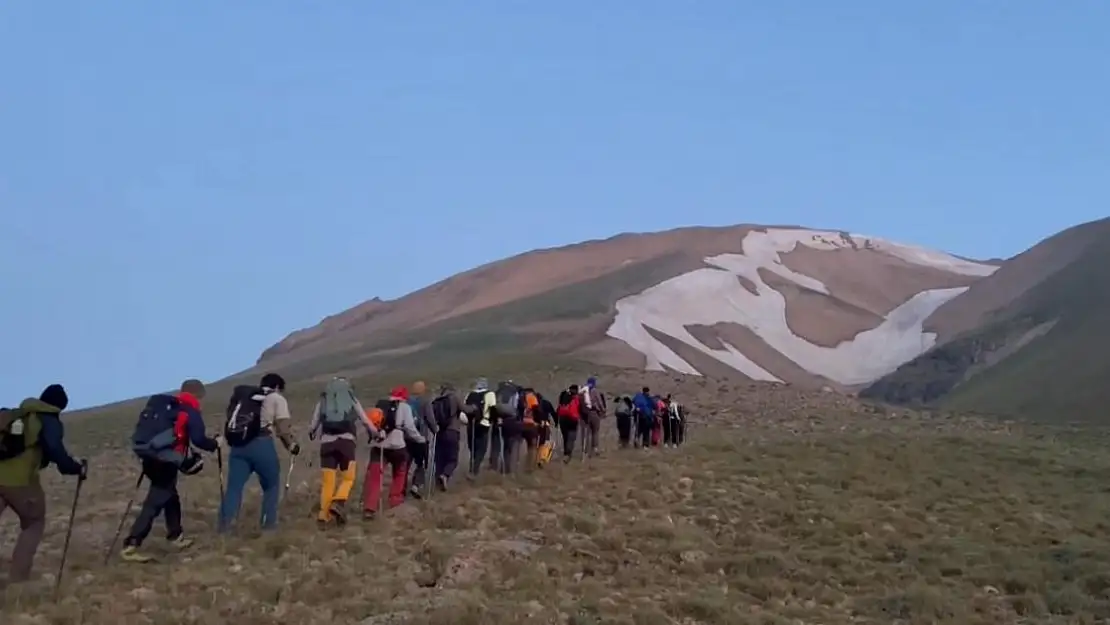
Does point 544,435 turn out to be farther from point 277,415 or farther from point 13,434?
point 13,434

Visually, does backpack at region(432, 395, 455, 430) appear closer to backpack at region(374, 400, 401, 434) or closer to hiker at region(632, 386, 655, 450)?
backpack at region(374, 400, 401, 434)

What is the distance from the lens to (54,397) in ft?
38.8

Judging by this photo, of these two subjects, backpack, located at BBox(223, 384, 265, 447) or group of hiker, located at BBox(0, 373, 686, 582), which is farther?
backpack, located at BBox(223, 384, 265, 447)

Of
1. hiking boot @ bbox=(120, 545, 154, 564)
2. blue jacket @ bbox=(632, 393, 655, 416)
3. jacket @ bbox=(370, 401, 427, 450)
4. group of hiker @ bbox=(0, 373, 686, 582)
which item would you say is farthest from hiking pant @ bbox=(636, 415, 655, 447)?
hiking boot @ bbox=(120, 545, 154, 564)

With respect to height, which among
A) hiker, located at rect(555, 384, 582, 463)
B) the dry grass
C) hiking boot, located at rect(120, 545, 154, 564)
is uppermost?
hiker, located at rect(555, 384, 582, 463)

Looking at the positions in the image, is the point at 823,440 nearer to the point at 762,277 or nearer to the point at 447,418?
the point at 447,418

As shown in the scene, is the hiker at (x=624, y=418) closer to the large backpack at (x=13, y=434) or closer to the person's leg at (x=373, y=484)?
the person's leg at (x=373, y=484)

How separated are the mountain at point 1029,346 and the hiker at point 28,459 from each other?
4796 centimetres

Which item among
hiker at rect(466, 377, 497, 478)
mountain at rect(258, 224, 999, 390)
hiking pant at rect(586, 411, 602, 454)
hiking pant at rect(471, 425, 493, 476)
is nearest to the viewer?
hiker at rect(466, 377, 497, 478)

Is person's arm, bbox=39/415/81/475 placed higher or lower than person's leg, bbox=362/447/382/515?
higher

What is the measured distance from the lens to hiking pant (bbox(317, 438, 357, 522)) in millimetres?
14172

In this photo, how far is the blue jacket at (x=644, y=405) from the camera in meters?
26.3

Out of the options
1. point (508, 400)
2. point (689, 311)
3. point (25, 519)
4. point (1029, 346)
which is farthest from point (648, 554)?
point (689, 311)

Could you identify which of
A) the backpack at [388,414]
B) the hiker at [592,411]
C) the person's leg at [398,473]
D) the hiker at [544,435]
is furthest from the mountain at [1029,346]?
the backpack at [388,414]
